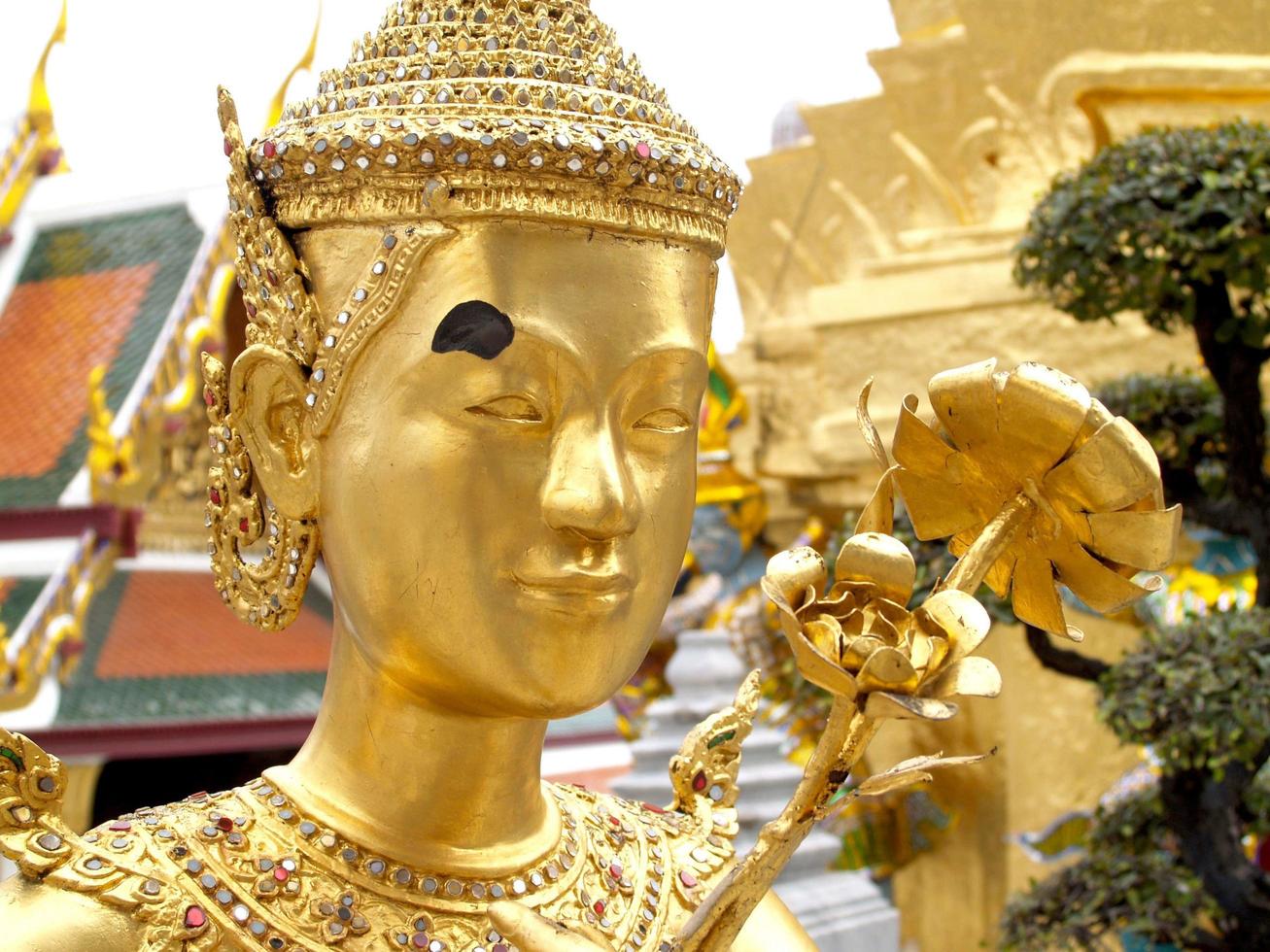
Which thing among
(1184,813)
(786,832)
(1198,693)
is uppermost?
(786,832)

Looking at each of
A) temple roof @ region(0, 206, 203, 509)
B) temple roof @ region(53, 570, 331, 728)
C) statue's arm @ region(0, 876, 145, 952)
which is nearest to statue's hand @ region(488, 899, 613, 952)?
statue's arm @ region(0, 876, 145, 952)

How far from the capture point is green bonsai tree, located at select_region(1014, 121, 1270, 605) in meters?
4.04

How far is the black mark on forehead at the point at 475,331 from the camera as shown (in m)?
1.57

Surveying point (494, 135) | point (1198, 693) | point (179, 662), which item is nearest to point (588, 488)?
point (494, 135)

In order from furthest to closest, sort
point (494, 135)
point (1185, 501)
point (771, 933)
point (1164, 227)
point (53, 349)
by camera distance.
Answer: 1. point (53, 349)
2. point (1185, 501)
3. point (1164, 227)
4. point (771, 933)
5. point (494, 135)

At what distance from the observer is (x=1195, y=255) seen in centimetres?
408

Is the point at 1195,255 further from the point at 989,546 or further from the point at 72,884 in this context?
→ the point at 72,884

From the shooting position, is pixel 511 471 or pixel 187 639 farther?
pixel 187 639

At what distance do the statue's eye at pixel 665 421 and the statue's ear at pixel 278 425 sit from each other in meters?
0.30

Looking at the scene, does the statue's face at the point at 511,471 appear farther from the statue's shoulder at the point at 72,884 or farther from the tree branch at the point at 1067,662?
the tree branch at the point at 1067,662

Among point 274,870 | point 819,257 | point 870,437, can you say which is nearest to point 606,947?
point 274,870

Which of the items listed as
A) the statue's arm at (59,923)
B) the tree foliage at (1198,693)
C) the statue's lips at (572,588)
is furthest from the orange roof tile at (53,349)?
the statue's lips at (572,588)

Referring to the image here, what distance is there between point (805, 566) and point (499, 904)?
38cm

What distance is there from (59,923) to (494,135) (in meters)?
0.76
